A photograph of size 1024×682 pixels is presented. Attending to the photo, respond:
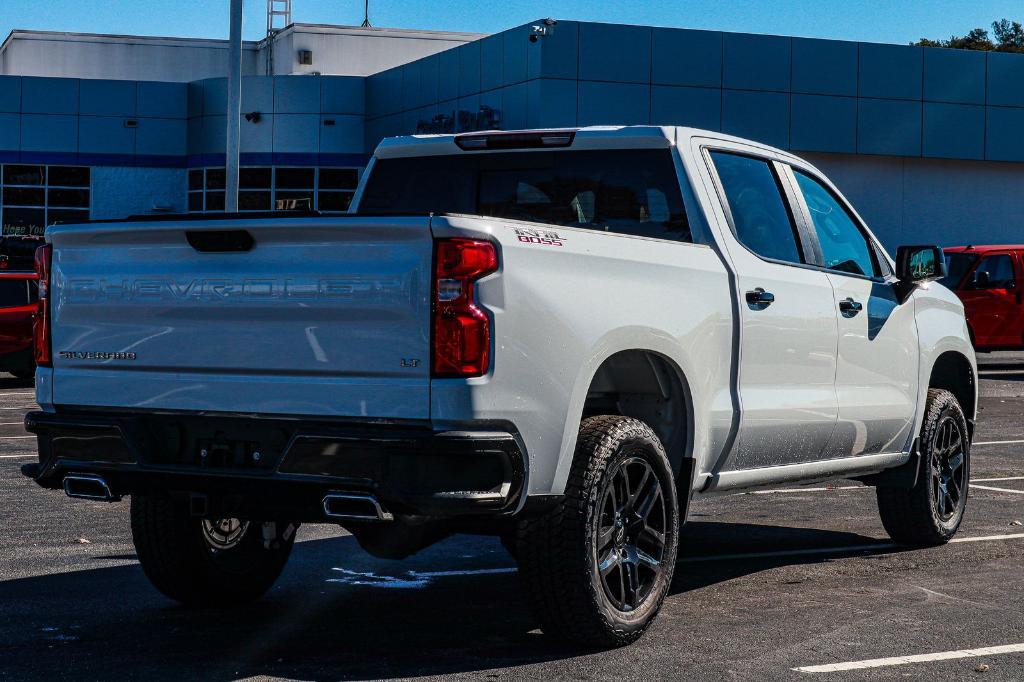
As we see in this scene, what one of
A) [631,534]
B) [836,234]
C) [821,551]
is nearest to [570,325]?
[631,534]

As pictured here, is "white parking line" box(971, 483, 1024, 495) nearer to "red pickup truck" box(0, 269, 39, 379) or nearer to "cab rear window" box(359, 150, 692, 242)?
"cab rear window" box(359, 150, 692, 242)

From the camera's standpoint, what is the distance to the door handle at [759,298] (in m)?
6.67

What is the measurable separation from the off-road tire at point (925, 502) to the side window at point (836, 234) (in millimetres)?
928

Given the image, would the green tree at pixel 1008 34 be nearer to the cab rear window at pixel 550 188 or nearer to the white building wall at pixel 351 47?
the white building wall at pixel 351 47

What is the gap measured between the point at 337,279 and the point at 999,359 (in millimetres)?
25520

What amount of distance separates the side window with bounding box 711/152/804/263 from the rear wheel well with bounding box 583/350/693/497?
0.87m

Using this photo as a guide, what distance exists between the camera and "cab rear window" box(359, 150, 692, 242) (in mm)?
6840

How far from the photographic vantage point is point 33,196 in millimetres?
49188

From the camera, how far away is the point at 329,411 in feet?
17.1

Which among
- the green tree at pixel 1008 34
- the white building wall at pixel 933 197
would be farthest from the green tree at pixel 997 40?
the white building wall at pixel 933 197

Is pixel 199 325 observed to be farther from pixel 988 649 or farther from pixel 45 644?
pixel 988 649

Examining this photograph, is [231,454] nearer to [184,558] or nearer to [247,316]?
[247,316]

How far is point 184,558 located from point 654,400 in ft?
6.61

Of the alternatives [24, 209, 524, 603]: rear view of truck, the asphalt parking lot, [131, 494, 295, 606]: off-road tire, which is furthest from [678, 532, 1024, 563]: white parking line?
[24, 209, 524, 603]: rear view of truck
